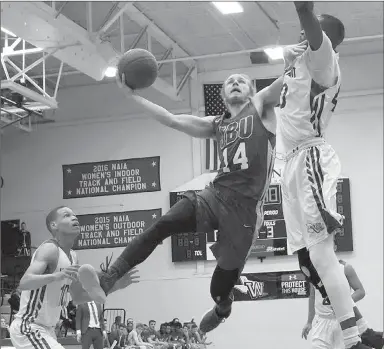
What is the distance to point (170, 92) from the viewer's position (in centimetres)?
1819

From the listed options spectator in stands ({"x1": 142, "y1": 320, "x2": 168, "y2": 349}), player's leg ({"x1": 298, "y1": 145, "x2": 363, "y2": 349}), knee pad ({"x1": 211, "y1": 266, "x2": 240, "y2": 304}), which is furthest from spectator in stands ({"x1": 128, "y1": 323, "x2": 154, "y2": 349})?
player's leg ({"x1": 298, "y1": 145, "x2": 363, "y2": 349})

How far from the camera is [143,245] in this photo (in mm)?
5062

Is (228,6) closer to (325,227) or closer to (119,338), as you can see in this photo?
(119,338)

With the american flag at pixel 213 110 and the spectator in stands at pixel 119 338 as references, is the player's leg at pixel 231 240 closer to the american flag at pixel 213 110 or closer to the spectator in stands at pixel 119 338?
the spectator in stands at pixel 119 338

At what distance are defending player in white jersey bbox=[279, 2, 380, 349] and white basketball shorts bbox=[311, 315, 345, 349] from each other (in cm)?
324

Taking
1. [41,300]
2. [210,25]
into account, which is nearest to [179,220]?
[41,300]

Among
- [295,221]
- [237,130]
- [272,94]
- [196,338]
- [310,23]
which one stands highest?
[310,23]

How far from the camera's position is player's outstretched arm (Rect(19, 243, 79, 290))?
19.7 ft

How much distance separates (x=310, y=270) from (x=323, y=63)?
1.24 meters

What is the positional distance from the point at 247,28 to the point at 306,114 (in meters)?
12.7

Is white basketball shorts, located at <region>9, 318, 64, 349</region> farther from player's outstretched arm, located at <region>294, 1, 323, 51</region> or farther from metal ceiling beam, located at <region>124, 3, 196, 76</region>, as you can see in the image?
metal ceiling beam, located at <region>124, 3, 196, 76</region>

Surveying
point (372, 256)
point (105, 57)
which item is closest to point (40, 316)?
point (105, 57)

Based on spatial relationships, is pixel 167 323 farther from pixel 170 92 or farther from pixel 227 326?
pixel 170 92

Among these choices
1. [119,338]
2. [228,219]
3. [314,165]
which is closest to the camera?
[314,165]
